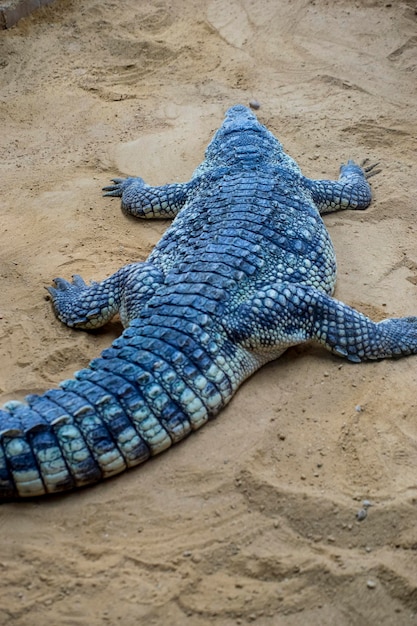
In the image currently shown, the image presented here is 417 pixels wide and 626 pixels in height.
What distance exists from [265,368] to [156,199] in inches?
79.7

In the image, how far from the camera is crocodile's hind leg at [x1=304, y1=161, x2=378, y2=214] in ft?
16.9

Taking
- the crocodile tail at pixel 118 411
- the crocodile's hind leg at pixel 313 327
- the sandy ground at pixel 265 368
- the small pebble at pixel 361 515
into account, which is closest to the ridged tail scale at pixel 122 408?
the crocodile tail at pixel 118 411

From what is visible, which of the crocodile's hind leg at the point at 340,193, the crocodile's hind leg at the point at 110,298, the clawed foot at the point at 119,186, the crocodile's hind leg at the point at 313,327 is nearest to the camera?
the crocodile's hind leg at the point at 313,327

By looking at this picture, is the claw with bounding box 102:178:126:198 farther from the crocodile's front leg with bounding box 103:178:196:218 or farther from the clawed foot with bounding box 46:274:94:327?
the clawed foot with bounding box 46:274:94:327

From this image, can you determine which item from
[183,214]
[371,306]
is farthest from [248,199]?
[371,306]

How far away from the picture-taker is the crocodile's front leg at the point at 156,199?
17.2 feet

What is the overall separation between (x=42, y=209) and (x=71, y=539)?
10.5 ft

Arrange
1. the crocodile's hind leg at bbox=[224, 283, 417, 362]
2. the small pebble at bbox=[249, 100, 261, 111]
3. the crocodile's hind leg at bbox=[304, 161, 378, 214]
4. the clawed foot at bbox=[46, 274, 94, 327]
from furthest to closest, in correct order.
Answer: the small pebble at bbox=[249, 100, 261, 111]
the crocodile's hind leg at bbox=[304, 161, 378, 214]
the clawed foot at bbox=[46, 274, 94, 327]
the crocodile's hind leg at bbox=[224, 283, 417, 362]

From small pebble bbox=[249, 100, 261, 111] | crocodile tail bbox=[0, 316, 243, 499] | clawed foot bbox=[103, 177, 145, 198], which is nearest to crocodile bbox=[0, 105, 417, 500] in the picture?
crocodile tail bbox=[0, 316, 243, 499]

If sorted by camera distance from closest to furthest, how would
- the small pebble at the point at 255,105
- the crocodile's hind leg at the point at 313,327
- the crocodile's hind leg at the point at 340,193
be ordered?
the crocodile's hind leg at the point at 313,327 → the crocodile's hind leg at the point at 340,193 → the small pebble at the point at 255,105

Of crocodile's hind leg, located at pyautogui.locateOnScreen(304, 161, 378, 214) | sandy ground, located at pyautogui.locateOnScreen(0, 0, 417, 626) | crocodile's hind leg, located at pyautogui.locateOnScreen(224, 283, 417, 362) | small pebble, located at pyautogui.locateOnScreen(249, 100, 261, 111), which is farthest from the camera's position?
small pebble, located at pyautogui.locateOnScreen(249, 100, 261, 111)

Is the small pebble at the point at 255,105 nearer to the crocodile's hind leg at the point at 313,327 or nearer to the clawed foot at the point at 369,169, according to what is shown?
the clawed foot at the point at 369,169

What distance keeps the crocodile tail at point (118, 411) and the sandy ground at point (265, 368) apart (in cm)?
13

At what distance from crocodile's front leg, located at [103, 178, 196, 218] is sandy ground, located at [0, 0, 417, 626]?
12 cm
